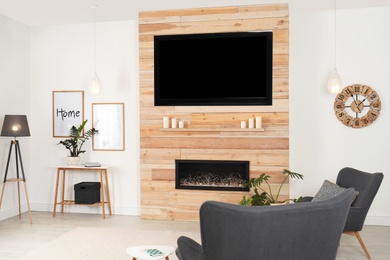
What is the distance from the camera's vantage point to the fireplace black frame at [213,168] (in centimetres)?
535

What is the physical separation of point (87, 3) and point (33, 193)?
121 inches

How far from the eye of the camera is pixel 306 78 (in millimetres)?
5457

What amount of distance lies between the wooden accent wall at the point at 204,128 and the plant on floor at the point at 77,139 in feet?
2.88

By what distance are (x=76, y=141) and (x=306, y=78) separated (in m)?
3.39

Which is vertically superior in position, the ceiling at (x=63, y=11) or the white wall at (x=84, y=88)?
the ceiling at (x=63, y=11)

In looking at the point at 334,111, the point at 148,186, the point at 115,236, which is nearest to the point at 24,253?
the point at 115,236

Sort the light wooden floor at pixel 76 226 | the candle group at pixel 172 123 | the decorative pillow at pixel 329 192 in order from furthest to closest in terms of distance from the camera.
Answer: the candle group at pixel 172 123, the light wooden floor at pixel 76 226, the decorative pillow at pixel 329 192

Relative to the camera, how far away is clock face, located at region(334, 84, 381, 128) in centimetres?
526

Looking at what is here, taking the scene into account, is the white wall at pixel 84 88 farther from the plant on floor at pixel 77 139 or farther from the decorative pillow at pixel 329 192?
the decorative pillow at pixel 329 192

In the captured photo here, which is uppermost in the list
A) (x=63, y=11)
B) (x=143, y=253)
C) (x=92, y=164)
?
(x=63, y=11)

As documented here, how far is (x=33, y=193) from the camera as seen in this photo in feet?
20.3

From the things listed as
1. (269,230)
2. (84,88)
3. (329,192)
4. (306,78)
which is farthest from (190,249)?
(84,88)

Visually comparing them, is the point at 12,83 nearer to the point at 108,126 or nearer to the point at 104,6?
the point at 108,126

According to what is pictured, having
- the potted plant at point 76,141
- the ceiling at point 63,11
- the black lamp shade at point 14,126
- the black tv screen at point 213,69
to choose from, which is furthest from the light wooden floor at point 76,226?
the ceiling at point 63,11
